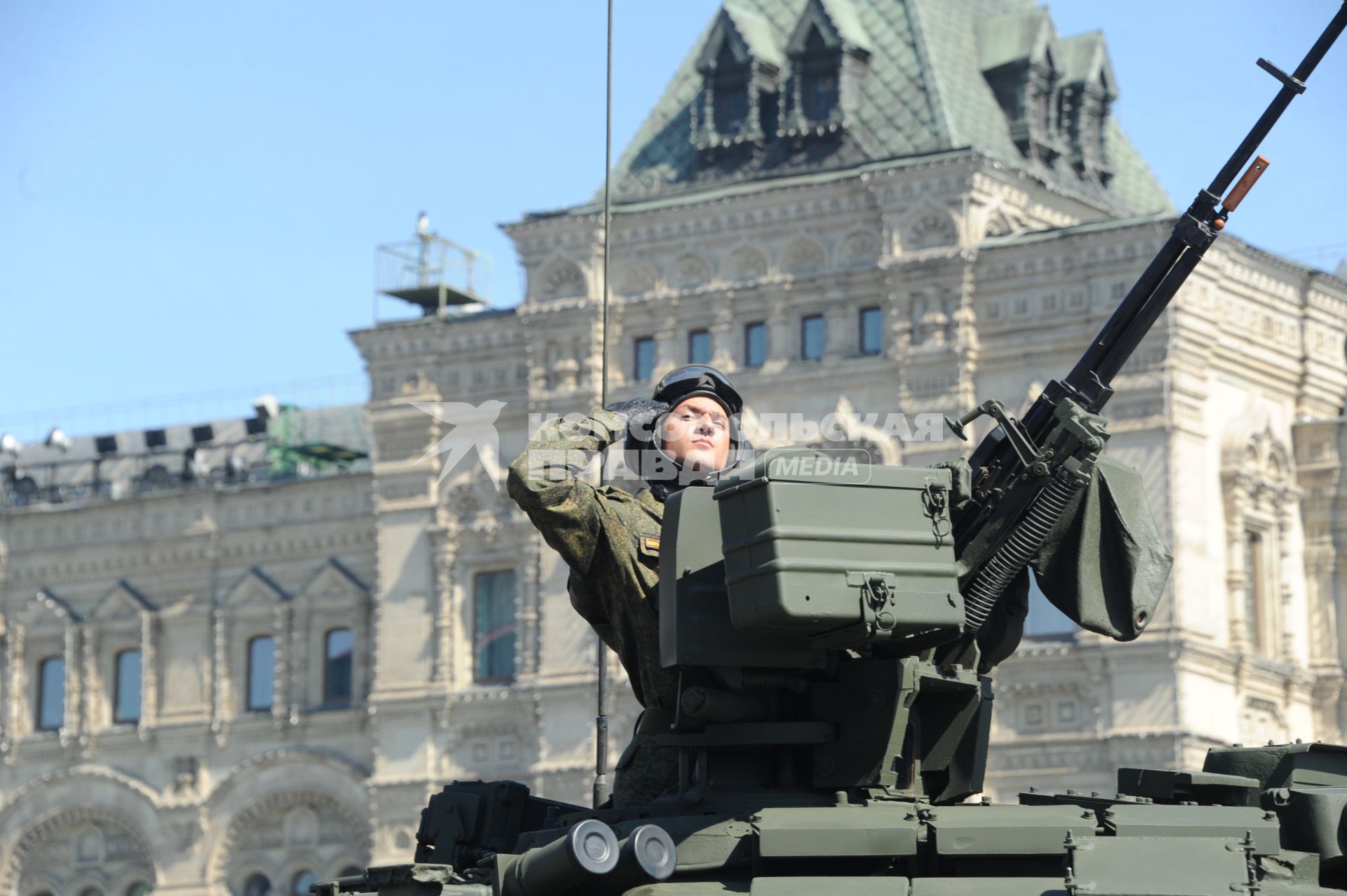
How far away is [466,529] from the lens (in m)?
43.3

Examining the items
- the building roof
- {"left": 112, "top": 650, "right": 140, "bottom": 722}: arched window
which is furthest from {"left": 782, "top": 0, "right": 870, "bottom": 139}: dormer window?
{"left": 112, "top": 650, "right": 140, "bottom": 722}: arched window

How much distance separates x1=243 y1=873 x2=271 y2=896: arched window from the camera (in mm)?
45281

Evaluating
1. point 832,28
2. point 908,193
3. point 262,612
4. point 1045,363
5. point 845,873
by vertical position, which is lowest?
point 845,873

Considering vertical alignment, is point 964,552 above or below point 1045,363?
below

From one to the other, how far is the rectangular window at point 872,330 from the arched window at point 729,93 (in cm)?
393

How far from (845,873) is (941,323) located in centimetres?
3069

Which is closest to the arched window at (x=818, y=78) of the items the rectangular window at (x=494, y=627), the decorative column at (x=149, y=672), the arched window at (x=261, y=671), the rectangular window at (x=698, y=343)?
the rectangular window at (x=698, y=343)

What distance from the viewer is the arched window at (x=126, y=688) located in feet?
156

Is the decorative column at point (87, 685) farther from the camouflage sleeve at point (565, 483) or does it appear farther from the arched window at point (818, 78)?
the camouflage sleeve at point (565, 483)

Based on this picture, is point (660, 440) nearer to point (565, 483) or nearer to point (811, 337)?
point (565, 483)

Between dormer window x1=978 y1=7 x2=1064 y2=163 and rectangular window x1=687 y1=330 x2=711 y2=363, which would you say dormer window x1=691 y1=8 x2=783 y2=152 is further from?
dormer window x1=978 y1=7 x2=1064 y2=163

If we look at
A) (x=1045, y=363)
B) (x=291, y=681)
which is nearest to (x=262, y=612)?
(x=291, y=681)

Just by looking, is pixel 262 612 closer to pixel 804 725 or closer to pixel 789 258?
pixel 789 258

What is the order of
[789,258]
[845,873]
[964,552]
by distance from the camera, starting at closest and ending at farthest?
[845,873]
[964,552]
[789,258]
